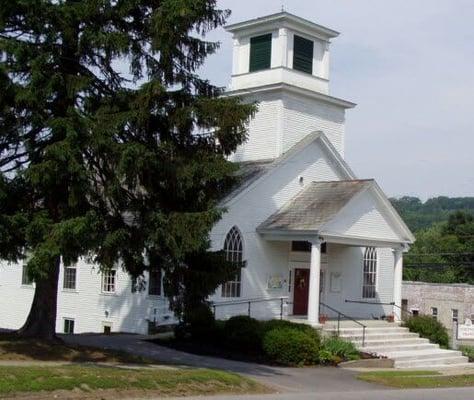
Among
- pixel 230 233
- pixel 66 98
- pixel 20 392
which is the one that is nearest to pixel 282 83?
pixel 230 233

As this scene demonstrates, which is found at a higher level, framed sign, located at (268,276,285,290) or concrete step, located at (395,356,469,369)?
framed sign, located at (268,276,285,290)

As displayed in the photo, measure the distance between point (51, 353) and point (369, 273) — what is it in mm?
17386

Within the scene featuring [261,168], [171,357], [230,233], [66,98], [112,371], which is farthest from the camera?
[261,168]

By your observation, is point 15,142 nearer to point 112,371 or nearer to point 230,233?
point 112,371

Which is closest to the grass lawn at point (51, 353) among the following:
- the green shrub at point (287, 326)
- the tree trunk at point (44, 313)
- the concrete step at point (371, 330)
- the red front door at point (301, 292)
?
the tree trunk at point (44, 313)

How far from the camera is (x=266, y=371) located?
21344 millimetres

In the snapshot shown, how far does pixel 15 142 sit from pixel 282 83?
1472 cm

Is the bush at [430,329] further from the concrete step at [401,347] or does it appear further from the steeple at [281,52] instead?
the steeple at [281,52]

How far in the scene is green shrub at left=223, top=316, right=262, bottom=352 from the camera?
23891 mm

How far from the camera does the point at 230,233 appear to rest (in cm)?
2836

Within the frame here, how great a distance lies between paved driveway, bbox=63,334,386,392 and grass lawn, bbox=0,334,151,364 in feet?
4.37

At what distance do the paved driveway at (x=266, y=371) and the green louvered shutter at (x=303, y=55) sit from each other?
1395 centimetres

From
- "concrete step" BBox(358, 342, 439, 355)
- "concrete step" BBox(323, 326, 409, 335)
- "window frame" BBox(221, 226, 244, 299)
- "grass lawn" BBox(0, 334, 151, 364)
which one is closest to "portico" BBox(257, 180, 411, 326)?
"concrete step" BBox(323, 326, 409, 335)

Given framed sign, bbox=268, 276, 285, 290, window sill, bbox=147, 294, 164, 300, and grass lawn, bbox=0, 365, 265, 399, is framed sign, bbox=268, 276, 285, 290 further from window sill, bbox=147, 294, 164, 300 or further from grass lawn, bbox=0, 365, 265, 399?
grass lawn, bbox=0, 365, 265, 399
